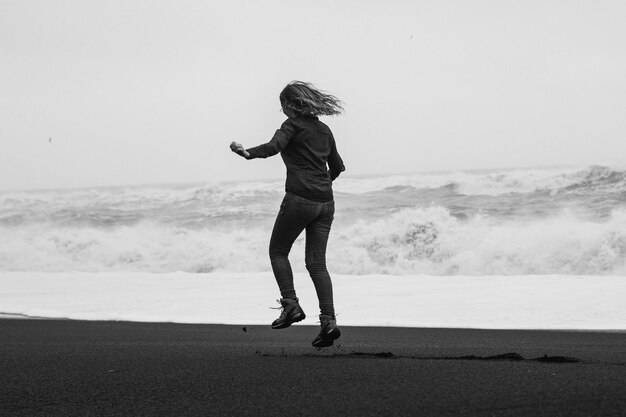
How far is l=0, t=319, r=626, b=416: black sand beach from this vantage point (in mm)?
3537

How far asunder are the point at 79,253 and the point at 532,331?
1528 cm

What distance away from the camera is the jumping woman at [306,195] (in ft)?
18.4

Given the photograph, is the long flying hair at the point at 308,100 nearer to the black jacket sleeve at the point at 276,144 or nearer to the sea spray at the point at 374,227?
the black jacket sleeve at the point at 276,144

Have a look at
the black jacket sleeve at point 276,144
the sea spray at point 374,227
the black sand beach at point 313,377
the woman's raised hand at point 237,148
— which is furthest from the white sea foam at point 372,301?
the woman's raised hand at point 237,148

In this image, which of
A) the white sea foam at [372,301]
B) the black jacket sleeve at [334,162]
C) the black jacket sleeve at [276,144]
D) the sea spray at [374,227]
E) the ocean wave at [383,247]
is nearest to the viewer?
the black jacket sleeve at [276,144]

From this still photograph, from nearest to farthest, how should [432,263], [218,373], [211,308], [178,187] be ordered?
[218,373]
[211,308]
[432,263]
[178,187]

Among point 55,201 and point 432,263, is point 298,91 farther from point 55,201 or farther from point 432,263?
point 55,201

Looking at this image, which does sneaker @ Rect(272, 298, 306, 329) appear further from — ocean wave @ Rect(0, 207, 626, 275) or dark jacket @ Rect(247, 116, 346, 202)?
ocean wave @ Rect(0, 207, 626, 275)

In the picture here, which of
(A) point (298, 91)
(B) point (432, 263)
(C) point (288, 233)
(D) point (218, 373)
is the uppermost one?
(A) point (298, 91)

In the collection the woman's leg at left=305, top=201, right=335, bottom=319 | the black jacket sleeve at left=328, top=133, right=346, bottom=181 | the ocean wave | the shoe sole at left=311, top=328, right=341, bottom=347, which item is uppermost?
the black jacket sleeve at left=328, top=133, right=346, bottom=181

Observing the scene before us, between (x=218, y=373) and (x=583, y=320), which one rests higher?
(x=218, y=373)

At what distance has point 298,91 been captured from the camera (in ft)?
18.9

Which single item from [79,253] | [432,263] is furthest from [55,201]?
[432,263]

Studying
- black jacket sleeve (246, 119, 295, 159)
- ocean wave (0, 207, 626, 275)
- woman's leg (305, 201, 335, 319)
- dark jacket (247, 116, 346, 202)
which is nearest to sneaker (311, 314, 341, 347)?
woman's leg (305, 201, 335, 319)
